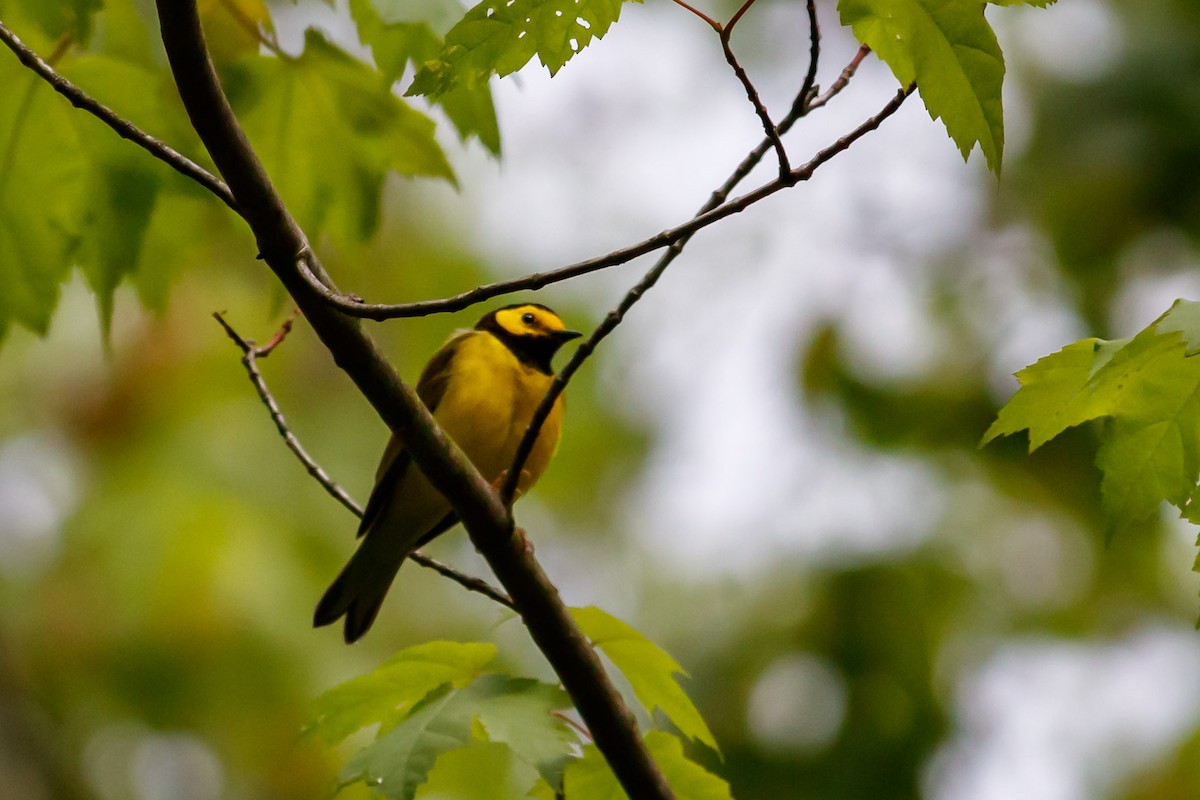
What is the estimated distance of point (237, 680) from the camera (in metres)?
8.56

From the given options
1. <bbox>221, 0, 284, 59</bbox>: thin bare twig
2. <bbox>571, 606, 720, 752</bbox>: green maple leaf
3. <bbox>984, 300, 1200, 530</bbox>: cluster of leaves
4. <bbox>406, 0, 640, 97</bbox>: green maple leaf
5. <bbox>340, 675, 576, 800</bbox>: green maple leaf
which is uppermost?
<bbox>221, 0, 284, 59</bbox>: thin bare twig

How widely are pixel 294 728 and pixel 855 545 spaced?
14.7ft

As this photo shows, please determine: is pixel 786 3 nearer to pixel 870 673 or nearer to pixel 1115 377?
pixel 870 673

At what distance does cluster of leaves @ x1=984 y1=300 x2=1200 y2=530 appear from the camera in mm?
2281

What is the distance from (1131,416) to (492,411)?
2.73 metres

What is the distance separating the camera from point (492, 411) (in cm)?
464

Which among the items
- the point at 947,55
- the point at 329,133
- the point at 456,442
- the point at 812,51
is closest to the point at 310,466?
the point at 329,133

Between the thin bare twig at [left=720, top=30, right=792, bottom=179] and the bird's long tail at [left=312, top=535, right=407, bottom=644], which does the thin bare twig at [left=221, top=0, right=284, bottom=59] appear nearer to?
the thin bare twig at [left=720, top=30, right=792, bottom=179]

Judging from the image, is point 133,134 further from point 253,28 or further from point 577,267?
point 577,267

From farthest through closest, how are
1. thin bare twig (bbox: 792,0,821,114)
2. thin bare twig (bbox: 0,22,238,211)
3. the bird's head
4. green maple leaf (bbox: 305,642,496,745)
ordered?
the bird's head → green maple leaf (bbox: 305,642,496,745) → thin bare twig (bbox: 0,22,238,211) → thin bare twig (bbox: 792,0,821,114)

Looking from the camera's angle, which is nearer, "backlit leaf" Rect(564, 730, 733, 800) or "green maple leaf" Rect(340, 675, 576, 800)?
"green maple leaf" Rect(340, 675, 576, 800)

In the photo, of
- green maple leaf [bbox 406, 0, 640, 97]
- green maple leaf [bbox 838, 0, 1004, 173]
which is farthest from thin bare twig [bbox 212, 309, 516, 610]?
green maple leaf [bbox 838, 0, 1004, 173]

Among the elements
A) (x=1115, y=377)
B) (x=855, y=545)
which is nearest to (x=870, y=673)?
(x=855, y=545)

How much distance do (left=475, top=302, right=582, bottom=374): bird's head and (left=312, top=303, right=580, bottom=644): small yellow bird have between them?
0.9 inches
